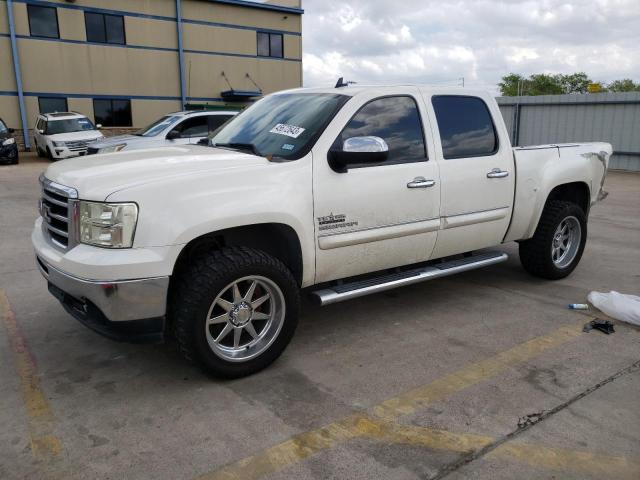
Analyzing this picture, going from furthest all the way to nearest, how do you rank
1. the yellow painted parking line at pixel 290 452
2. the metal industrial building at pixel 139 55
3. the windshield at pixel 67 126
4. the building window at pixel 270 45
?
the building window at pixel 270 45, the metal industrial building at pixel 139 55, the windshield at pixel 67 126, the yellow painted parking line at pixel 290 452

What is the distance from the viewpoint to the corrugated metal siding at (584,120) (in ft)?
56.0

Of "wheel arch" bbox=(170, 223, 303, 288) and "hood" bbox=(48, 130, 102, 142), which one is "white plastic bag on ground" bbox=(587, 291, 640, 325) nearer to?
"wheel arch" bbox=(170, 223, 303, 288)

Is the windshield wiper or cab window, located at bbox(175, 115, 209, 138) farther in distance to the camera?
cab window, located at bbox(175, 115, 209, 138)

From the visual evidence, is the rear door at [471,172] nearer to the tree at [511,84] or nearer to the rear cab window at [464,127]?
the rear cab window at [464,127]

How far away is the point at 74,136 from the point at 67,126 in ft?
3.28

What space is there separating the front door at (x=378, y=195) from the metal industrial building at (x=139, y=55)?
24.6m

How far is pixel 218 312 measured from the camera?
3.66 m

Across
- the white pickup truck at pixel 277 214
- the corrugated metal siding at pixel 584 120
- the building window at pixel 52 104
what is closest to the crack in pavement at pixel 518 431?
the white pickup truck at pixel 277 214

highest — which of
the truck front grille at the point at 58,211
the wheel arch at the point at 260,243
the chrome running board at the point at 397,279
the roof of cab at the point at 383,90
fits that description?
the roof of cab at the point at 383,90

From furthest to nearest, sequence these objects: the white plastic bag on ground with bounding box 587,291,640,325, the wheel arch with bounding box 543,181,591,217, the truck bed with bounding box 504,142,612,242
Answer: the wheel arch with bounding box 543,181,591,217 → the truck bed with bounding box 504,142,612,242 → the white plastic bag on ground with bounding box 587,291,640,325

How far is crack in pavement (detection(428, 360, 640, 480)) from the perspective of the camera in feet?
8.91

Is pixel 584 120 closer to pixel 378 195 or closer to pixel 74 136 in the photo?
pixel 378 195

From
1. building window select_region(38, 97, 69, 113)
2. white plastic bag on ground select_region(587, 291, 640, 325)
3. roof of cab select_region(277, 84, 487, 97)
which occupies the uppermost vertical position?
building window select_region(38, 97, 69, 113)

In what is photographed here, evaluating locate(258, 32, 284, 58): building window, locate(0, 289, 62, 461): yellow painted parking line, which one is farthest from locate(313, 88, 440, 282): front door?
locate(258, 32, 284, 58): building window
